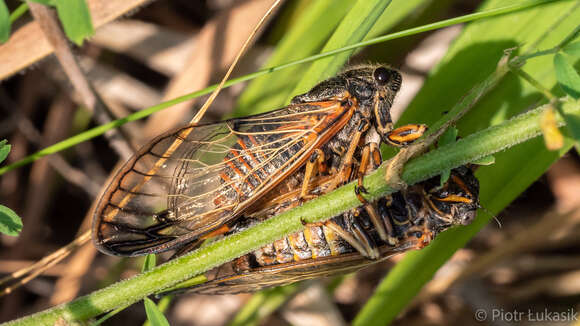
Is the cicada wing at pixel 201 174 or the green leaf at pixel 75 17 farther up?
the green leaf at pixel 75 17

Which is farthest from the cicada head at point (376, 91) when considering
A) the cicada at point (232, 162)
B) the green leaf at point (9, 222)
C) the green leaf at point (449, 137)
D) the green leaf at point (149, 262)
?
the green leaf at point (9, 222)

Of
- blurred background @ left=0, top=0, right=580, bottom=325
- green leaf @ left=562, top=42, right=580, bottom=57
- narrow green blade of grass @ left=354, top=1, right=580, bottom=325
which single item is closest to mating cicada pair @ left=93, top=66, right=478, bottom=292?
narrow green blade of grass @ left=354, top=1, right=580, bottom=325

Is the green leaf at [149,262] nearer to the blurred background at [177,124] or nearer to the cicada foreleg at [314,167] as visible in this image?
the cicada foreleg at [314,167]

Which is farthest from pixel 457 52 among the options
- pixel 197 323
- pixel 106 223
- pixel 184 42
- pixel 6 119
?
pixel 6 119

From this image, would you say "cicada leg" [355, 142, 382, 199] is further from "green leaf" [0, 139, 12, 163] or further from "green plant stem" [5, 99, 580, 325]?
"green leaf" [0, 139, 12, 163]

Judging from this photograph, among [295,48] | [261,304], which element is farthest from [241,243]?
[261,304]

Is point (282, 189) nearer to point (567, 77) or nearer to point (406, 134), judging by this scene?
point (406, 134)
